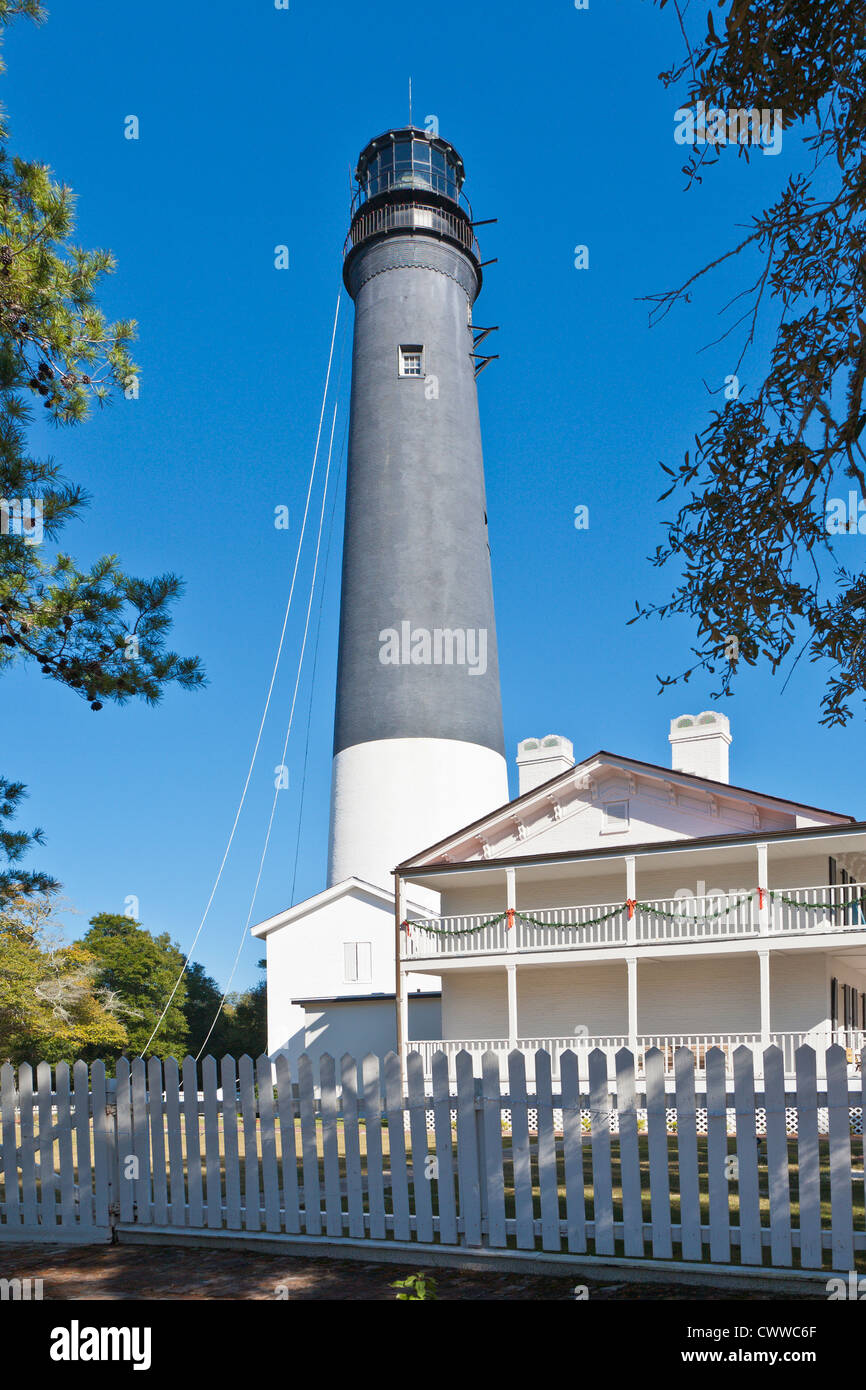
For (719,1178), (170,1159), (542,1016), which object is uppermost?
(719,1178)

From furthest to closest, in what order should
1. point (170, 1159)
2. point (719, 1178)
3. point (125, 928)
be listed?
point (125, 928), point (170, 1159), point (719, 1178)

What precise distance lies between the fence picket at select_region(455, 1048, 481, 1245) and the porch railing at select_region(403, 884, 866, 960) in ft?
50.2

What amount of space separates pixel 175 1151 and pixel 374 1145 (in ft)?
6.28

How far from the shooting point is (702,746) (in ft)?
90.6

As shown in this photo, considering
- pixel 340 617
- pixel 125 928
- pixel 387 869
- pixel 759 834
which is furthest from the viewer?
pixel 125 928

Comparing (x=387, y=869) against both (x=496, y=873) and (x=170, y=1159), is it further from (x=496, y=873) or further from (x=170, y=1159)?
(x=170, y=1159)

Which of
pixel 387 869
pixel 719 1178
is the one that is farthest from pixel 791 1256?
pixel 387 869

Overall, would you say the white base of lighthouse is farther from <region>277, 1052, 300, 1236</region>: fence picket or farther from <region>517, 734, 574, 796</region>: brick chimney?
<region>277, 1052, 300, 1236</region>: fence picket

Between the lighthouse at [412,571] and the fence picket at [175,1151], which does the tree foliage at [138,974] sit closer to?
the lighthouse at [412,571]

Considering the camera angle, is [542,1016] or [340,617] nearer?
[542,1016]

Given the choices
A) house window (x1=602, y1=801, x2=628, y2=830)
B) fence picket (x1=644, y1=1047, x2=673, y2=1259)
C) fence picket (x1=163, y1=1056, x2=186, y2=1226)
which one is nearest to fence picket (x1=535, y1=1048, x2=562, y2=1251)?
fence picket (x1=644, y1=1047, x2=673, y2=1259)

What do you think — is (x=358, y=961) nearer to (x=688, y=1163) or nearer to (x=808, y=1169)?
(x=688, y=1163)
